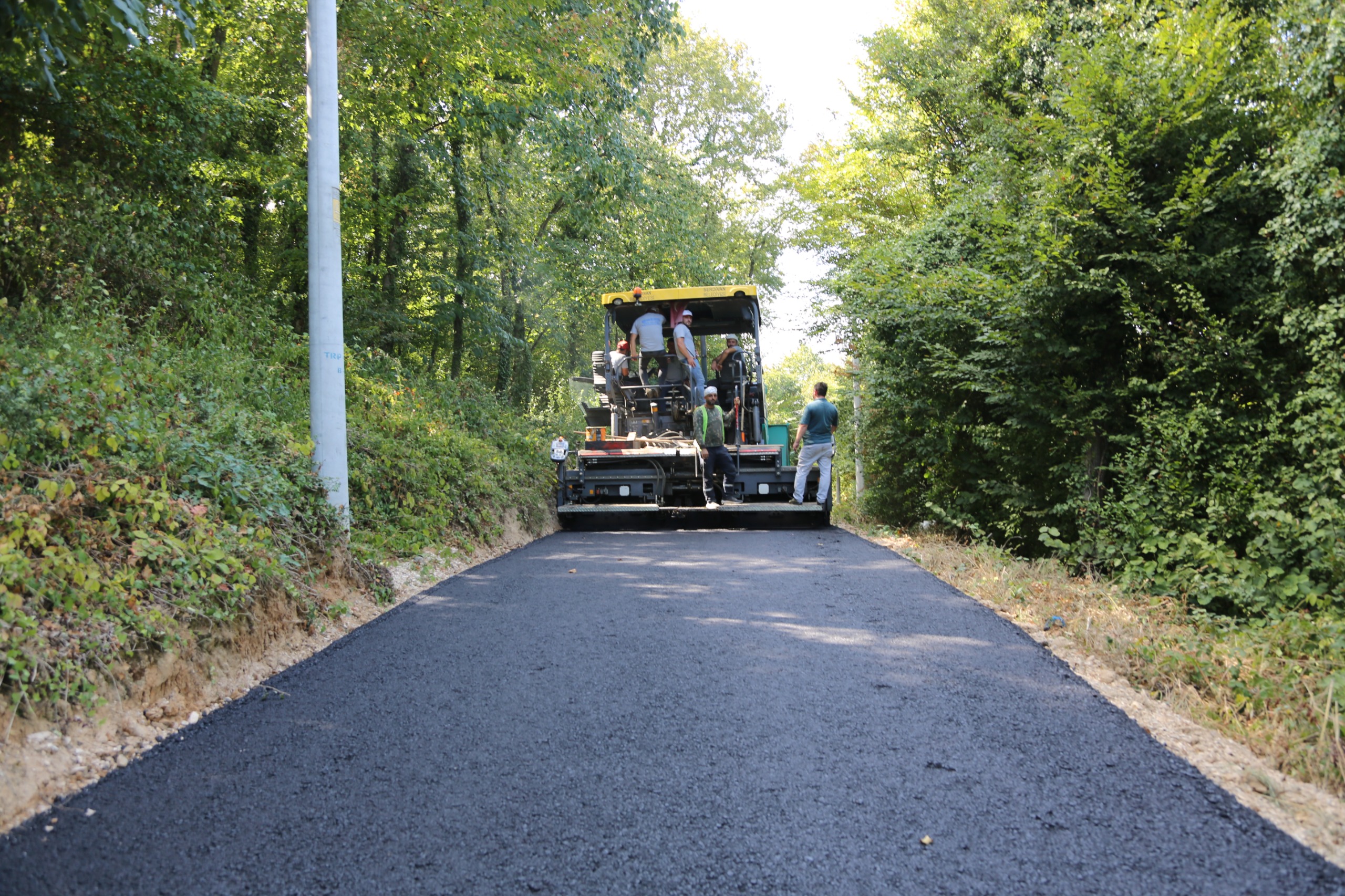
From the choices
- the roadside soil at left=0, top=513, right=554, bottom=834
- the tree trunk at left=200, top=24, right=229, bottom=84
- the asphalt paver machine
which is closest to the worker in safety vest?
the asphalt paver machine

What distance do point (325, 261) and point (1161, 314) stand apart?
6.83 metres

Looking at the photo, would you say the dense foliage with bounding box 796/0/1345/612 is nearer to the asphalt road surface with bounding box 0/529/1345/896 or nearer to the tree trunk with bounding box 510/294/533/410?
the asphalt road surface with bounding box 0/529/1345/896

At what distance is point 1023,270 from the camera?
8.10 m

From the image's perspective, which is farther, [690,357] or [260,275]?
[260,275]

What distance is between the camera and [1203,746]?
372cm

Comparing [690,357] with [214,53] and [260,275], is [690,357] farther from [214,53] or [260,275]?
[214,53]

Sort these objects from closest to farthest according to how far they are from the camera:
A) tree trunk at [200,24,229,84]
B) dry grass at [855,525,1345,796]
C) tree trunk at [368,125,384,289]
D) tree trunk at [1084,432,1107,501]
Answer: dry grass at [855,525,1345,796] → tree trunk at [1084,432,1107,501] → tree trunk at [200,24,229,84] → tree trunk at [368,125,384,289]

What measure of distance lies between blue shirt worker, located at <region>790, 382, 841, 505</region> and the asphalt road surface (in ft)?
22.7

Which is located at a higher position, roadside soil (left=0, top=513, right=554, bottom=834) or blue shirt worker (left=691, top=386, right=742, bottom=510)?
blue shirt worker (left=691, top=386, right=742, bottom=510)

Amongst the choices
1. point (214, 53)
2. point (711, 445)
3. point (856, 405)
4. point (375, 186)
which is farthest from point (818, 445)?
point (214, 53)

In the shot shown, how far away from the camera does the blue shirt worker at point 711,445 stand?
12031 millimetres

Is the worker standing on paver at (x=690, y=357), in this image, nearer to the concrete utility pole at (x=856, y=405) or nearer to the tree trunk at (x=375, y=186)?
the concrete utility pole at (x=856, y=405)

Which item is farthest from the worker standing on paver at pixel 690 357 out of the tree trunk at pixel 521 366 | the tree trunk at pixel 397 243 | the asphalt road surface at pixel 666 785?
the asphalt road surface at pixel 666 785

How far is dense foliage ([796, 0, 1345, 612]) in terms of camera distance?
5.74m
